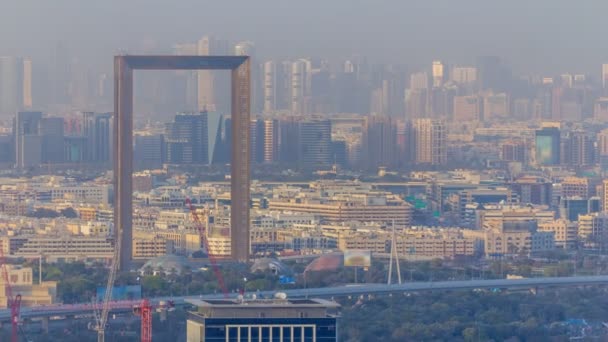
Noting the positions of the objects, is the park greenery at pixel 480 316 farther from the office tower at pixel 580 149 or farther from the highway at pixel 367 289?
the office tower at pixel 580 149

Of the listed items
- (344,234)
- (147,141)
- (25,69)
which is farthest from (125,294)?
(147,141)

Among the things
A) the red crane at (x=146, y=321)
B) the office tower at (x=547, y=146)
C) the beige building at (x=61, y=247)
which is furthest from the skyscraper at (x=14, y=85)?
the red crane at (x=146, y=321)

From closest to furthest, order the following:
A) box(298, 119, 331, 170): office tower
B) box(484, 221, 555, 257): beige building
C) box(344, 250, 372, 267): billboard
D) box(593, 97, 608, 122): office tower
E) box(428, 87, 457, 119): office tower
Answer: box(344, 250, 372, 267): billboard < box(484, 221, 555, 257): beige building < box(298, 119, 331, 170): office tower < box(428, 87, 457, 119): office tower < box(593, 97, 608, 122): office tower

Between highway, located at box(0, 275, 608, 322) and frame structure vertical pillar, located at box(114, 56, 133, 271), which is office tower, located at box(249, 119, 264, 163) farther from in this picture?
highway, located at box(0, 275, 608, 322)

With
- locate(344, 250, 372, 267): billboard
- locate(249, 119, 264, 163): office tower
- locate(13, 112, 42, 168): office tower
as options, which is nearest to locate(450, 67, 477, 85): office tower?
locate(249, 119, 264, 163): office tower

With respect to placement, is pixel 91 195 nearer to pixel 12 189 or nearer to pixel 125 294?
pixel 12 189

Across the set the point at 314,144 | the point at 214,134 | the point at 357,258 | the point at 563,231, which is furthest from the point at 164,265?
the point at 314,144

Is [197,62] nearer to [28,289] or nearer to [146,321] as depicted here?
[28,289]
